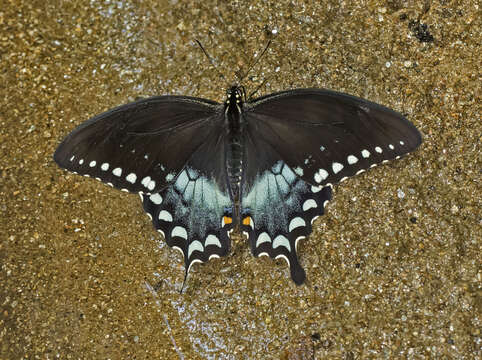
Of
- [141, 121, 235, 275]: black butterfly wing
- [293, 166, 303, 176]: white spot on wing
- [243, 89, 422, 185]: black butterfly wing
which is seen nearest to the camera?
[243, 89, 422, 185]: black butterfly wing

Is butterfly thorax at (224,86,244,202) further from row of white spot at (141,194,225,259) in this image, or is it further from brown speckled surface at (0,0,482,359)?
brown speckled surface at (0,0,482,359)

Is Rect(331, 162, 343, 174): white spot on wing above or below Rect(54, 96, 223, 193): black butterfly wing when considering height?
below

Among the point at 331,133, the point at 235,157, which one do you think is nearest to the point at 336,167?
the point at 331,133

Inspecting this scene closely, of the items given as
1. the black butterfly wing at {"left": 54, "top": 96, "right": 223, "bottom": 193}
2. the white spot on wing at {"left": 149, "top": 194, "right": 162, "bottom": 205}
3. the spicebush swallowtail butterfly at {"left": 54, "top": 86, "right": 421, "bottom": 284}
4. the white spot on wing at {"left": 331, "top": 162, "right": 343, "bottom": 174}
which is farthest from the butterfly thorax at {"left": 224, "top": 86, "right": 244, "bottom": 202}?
the white spot on wing at {"left": 331, "top": 162, "right": 343, "bottom": 174}

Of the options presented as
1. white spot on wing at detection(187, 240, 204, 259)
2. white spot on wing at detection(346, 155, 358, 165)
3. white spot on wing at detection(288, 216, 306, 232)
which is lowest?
white spot on wing at detection(187, 240, 204, 259)

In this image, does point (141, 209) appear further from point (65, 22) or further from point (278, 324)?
point (65, 22)

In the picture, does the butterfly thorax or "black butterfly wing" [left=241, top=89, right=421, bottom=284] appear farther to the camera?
the butterfly thorax

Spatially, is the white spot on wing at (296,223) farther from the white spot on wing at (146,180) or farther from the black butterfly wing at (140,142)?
the white spot on wing at (146,180)

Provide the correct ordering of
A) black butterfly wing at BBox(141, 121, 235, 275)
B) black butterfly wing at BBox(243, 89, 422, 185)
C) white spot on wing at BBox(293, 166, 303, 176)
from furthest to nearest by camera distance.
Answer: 1. black butterfly wing at BBox(141, 121, 235, 275)
2. white spot on wing at BBox(293, 166, 303, 176)
3. black butterfly wing at BBox(243, 89, 422, 185)
